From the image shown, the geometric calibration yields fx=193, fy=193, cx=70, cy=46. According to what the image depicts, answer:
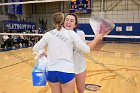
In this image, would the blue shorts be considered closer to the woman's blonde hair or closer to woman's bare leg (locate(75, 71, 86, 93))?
the woman's blonde hair

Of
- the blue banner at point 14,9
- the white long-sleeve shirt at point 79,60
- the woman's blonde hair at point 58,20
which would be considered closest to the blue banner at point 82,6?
the blue banner at point 14,9

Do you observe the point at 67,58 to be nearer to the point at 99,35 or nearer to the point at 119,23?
the point at 99,35

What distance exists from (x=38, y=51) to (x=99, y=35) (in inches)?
24.3

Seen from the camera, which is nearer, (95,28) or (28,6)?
(95,28)

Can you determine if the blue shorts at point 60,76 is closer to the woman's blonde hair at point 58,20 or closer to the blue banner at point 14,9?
the woman's blonde hair at point 58,20

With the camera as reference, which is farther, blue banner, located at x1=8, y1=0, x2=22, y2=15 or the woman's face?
A: blue banner, located at x1=8, y1=0, x2=22, y2=15

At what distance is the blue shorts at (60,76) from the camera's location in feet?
5.59

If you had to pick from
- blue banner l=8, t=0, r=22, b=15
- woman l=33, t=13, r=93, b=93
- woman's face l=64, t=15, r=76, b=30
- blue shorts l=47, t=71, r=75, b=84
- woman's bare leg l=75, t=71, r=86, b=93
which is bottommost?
woman's bare leg l=75, t=71, r=86, b=93

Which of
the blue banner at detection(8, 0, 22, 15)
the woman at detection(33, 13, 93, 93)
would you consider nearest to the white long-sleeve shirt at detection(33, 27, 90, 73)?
the woman at detection(33, 13, 93, 93)

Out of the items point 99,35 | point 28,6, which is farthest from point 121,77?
point 28,6

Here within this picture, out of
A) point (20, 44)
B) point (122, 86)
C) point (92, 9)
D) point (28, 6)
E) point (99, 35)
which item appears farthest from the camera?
point (28, 6)

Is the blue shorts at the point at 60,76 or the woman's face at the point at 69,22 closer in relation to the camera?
the blue shorts at the point at 60,76

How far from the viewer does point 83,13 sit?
612 inches

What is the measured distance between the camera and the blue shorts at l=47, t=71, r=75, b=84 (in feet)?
5.59
